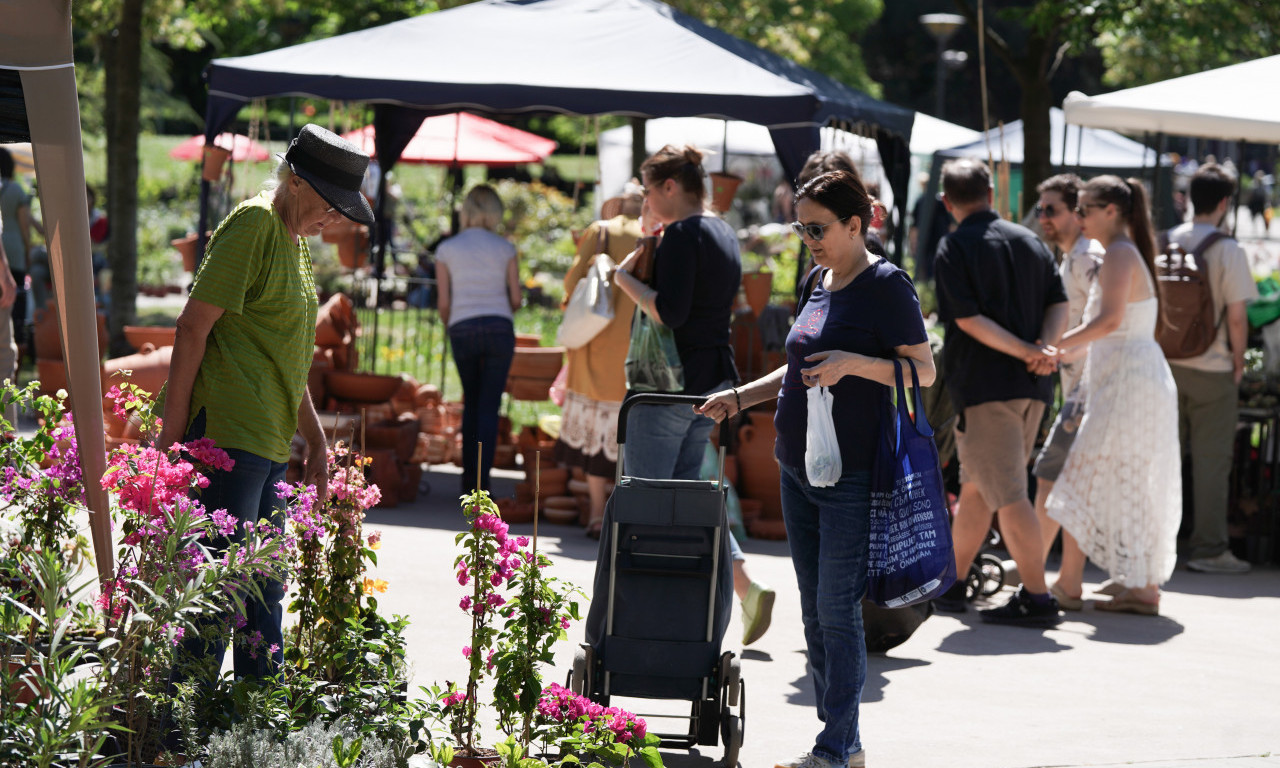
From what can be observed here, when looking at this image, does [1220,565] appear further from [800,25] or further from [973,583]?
[800,25]

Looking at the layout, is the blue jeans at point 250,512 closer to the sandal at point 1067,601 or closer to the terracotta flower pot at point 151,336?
the sandal at point 1067,601

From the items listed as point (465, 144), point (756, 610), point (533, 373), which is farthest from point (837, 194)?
point (465, 144)

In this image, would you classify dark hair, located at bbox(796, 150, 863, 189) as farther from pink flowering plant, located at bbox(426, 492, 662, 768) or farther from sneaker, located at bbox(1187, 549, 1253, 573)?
sneaker, located at bbox(1187, 549, 1253, 573)

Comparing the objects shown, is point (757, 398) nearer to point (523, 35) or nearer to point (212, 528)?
point (212, 528)

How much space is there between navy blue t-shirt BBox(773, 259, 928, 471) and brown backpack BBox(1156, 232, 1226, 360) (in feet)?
14.1

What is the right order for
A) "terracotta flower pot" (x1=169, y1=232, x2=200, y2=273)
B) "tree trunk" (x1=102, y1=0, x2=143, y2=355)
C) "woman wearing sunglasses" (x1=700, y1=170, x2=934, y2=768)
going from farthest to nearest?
1. "tree trunk" (x1=102, y1=0, x2=143, y2=355)
2. "terracotta flower pot" (x1=169, y1=232, x2=200, y2=273)
3. "woman wearing sunglasses" (x1=700, y1=170, x2=934, y2=768)

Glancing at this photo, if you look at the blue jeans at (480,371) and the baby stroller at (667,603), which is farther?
the blue jeans at (480,371)

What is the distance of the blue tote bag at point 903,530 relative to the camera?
4.14m

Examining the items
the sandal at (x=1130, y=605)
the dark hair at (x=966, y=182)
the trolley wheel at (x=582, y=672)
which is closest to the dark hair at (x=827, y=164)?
the dark hair at (x=966, y=182)

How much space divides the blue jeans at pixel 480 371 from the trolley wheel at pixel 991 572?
3000mm

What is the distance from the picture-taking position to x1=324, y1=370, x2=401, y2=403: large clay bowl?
9.12 meters

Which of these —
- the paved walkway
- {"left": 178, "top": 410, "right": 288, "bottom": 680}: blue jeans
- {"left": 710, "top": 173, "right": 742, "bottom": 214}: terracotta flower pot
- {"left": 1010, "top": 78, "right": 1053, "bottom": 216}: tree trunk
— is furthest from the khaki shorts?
{"left": 1010, "top": 78, "right": 1053, "bottom": 216}: tree trunk

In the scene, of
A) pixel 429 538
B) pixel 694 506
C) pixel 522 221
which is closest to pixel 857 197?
pixel 694 506

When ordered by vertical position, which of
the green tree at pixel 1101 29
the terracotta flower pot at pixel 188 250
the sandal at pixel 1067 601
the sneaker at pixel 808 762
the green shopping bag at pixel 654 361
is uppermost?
the green tree at pixel 1101 29
